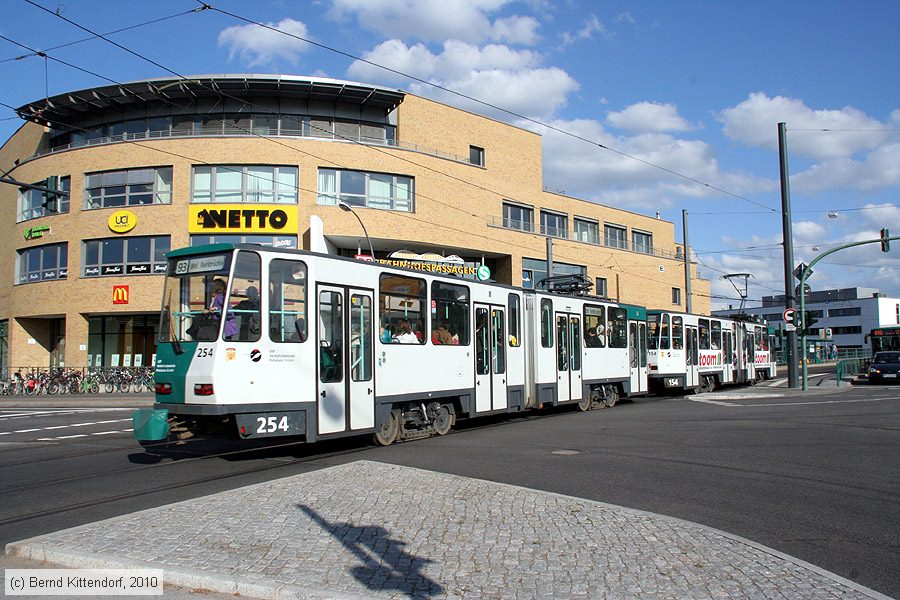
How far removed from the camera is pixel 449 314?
14.3 metres

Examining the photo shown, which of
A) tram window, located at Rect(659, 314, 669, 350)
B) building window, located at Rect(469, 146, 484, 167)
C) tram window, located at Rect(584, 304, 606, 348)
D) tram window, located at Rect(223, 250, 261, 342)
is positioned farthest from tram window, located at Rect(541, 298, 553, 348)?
building window, located at Rect(469, 146, 484, 167)

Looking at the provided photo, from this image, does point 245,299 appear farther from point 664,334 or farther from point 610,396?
point 664,334

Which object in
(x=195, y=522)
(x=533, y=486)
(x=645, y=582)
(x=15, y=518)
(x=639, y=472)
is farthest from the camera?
(x=639, y=472)

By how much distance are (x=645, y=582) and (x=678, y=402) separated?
64.2ft

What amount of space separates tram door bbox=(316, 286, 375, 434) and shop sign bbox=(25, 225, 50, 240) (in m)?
32.0

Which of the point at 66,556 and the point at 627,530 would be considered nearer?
the point at 66,556

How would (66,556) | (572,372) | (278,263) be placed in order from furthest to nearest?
(572,372) → (278,263) → (66,556)

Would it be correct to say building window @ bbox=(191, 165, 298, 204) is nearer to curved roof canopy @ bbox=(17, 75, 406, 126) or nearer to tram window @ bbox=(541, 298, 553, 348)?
curved roof canopy @ bbox=(17, 75, 406, 126)

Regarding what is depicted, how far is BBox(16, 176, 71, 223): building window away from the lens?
3659 cm

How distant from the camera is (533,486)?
8727 millimetres

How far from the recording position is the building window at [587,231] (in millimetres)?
49844

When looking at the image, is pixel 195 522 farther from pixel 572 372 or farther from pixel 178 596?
pixel 572 372

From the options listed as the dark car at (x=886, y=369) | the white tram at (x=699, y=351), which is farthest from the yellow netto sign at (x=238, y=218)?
the dark car at (x=886, y=369)

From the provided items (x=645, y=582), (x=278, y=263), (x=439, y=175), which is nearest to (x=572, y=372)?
(x=278, y=263)
